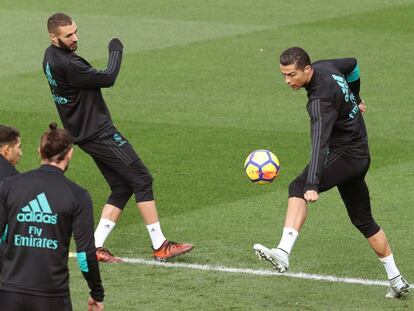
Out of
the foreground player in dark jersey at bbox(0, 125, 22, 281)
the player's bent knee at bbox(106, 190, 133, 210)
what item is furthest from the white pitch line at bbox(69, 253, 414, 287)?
the foreground player in dark jersey at bbox(0, 125, 22, 281)

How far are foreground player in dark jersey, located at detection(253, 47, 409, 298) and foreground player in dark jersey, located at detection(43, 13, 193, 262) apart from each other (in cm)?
175

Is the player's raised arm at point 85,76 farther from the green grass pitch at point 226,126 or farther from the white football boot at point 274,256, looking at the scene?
the white football boot at point 274,256

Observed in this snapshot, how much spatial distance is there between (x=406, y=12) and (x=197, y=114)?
33.2ft

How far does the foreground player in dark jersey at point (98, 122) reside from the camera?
40.9ft

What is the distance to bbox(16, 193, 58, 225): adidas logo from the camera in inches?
334

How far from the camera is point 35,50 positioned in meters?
24.8

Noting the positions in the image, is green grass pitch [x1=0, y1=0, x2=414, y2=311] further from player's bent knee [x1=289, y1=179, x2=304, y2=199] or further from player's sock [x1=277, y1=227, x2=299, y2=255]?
player's bent knee [x1=289, y1=179, x2=304, y2=199]

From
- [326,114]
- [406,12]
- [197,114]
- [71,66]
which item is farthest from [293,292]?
[406,12]

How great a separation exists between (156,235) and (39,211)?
436 cm

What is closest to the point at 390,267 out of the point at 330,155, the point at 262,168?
the point at 330,155

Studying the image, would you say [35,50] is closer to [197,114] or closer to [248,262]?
[197,114]

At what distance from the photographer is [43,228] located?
8.53m

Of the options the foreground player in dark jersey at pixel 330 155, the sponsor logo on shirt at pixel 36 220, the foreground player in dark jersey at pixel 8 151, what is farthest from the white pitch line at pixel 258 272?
the sponsor logo on shirt at pixel 36 220

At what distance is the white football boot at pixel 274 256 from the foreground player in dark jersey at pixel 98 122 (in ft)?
5.79
